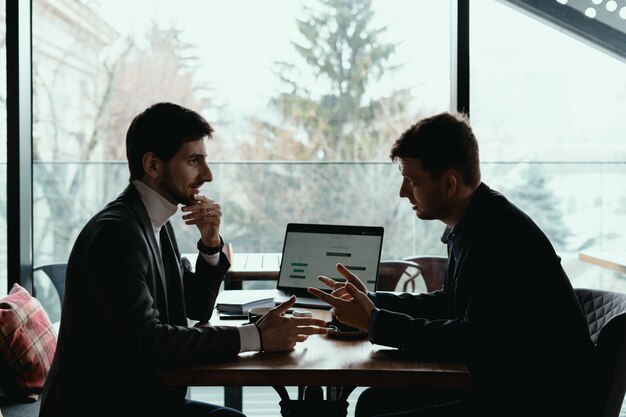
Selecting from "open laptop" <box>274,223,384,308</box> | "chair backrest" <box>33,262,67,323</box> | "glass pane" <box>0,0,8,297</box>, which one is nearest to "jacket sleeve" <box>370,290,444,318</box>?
"open laptop" <box>274,223,384,308</box>

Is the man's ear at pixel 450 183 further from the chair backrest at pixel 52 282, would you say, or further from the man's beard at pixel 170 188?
the chair backrest at pixel 52 282

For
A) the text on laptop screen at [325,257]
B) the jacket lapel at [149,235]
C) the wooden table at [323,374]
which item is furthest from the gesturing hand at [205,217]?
the wooden table at [323,374]

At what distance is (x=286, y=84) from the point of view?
5.64 m

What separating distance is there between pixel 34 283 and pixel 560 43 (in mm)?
2980

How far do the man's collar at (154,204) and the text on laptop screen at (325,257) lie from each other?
2.25 ft

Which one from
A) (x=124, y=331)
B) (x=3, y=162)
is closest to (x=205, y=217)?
(x=124, y=331)

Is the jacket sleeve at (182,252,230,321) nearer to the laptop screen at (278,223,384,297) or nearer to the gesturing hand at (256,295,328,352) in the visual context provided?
the laptop screen at (278,223,384,297)

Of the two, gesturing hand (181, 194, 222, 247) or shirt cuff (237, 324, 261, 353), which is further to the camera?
gesturing hand (181, 194, 222, 247)

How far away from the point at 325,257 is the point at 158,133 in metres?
0.84

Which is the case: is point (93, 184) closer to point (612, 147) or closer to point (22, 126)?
point (22, 126)

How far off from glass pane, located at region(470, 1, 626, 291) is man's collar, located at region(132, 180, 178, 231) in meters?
2.11

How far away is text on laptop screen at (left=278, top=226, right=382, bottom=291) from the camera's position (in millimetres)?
2670

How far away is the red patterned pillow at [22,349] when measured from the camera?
111 inches

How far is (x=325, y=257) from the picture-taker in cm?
273
